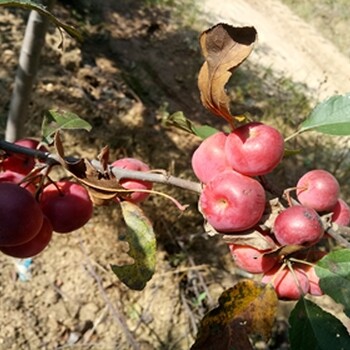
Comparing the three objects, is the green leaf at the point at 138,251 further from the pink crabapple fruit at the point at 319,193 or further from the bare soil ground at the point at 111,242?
the bare soil ground at the point at 111,242

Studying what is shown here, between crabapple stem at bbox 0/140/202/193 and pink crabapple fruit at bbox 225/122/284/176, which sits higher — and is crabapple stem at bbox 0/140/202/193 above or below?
below

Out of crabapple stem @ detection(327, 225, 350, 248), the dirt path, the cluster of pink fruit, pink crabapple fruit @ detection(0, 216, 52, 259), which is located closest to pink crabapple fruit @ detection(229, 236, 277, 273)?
crabapple stem @ detection(327, 225, 350, 248)

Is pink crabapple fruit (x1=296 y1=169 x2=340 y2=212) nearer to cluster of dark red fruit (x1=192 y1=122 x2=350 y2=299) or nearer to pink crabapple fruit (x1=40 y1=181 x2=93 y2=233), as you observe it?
cluster of dark red fruit (x1=192 y1=122 x2=350 y2=299)

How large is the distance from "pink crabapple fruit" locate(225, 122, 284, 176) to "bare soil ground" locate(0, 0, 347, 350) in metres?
1.40

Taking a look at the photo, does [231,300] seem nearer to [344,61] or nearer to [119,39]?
[119,39]

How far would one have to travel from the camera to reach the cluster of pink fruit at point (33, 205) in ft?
2.45

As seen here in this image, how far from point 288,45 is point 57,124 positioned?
19.2 feet

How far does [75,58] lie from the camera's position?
3.35 metres

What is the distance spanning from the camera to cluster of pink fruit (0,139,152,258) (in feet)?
2.45

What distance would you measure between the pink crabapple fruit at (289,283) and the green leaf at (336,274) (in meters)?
0.04

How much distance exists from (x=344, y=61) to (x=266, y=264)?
651 centimetres

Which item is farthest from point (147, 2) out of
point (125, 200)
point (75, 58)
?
point (125, 200)

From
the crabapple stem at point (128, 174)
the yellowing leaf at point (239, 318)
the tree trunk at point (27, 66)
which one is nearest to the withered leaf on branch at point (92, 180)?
the crabapple stem at point (128, 174)

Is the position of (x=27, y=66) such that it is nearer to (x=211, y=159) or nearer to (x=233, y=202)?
(x=211, y=159)
